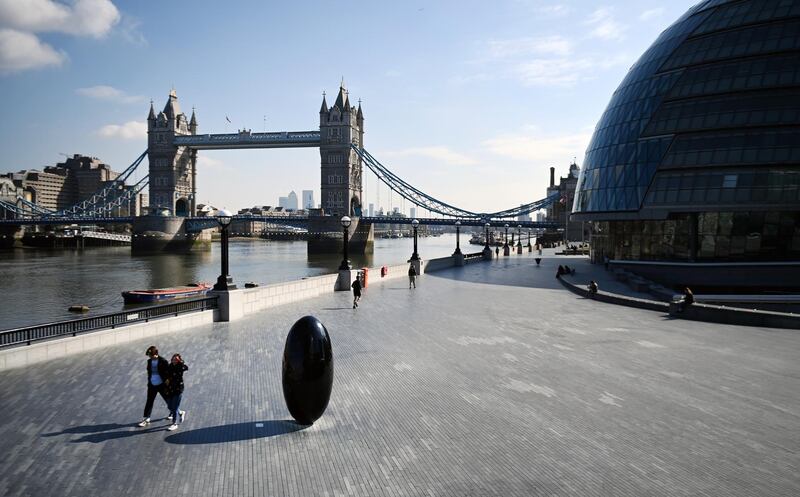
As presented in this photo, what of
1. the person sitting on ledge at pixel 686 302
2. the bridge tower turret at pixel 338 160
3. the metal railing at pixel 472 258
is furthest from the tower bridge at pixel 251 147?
the person sitting on ledge at pixel 686 302

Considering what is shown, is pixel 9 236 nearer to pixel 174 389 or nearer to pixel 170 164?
pixel 170 164

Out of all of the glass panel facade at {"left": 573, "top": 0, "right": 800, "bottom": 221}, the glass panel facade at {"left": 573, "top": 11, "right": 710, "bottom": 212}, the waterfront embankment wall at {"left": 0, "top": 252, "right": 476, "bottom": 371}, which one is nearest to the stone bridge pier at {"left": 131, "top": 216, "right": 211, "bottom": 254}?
the glass panel facade at {"left": 573, "top": 11, "right": 710, "bottom": 212}

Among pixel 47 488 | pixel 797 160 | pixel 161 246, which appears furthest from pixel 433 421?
pixel 161 246

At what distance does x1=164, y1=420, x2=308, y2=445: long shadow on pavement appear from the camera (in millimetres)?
9031

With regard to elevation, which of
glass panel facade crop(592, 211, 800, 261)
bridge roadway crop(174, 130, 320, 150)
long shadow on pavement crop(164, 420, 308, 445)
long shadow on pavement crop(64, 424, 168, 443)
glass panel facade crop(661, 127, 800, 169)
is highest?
bridge roadway crop(174, 130, 320, 150)

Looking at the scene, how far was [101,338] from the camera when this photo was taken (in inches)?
604

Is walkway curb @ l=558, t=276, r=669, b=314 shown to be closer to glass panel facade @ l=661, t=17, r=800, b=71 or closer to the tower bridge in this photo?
glass panel facade @ l=661, t=17, r=800, b=71

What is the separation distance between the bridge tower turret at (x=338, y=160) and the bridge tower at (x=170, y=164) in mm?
45051

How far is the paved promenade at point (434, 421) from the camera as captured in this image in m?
7.67

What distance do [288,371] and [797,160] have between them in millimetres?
36484

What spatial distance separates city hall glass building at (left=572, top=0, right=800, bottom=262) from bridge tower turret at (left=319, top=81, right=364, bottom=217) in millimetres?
103885

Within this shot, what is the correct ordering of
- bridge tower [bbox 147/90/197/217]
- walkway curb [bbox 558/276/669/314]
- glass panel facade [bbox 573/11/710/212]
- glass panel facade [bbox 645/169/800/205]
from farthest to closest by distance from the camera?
bridge tower [bbox 147/90/197/217] < glass panel facade [bbox 573/11/710/212] < glass panel facade [bbox 645/169/800/205] < walkway curb [bbox 558/276/669/314]

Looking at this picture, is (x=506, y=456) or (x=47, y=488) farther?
(x=506, y=456)

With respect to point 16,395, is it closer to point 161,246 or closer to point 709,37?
point 709,37
